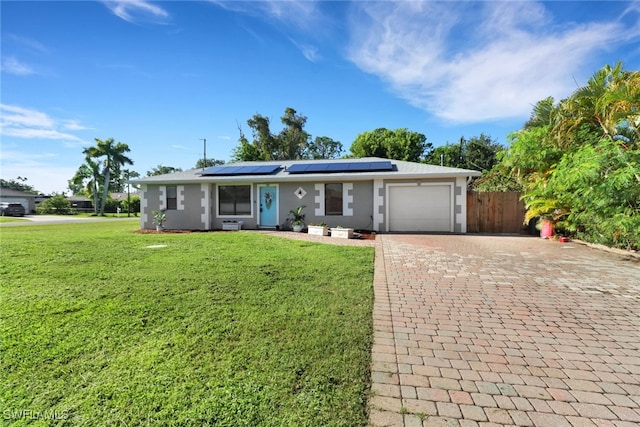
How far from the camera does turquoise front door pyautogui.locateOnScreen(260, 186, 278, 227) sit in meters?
14.0

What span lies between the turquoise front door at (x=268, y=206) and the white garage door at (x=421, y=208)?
5294 mm

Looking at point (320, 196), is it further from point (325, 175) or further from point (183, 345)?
point (183, 345)

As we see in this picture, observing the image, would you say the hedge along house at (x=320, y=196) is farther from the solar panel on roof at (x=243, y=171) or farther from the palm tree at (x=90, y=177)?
the palm tree at (x=90, y=177)

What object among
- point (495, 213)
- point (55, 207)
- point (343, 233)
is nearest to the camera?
point (343, 233)

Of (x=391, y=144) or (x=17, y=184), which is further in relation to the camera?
(x=17, y=184)

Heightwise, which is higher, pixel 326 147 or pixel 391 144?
pixel 326 147

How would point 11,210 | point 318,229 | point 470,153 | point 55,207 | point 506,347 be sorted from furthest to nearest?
point 55,207 → point 470,153 → point 11,210 → point 318,229 → point 506,347

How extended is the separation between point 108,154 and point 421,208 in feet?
143

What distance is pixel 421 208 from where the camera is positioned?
12914 mm

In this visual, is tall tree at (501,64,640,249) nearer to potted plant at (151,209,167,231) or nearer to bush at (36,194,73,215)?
potted plant at (151,209,167,231)

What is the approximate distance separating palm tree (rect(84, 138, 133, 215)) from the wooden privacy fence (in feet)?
145

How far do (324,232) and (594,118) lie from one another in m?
9.53

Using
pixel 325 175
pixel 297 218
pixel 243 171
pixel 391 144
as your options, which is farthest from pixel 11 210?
pixel 391 144

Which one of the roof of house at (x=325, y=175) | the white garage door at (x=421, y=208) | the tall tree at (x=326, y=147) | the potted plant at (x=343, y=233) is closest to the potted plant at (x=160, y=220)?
the roof of house at (x=325, y=175)
